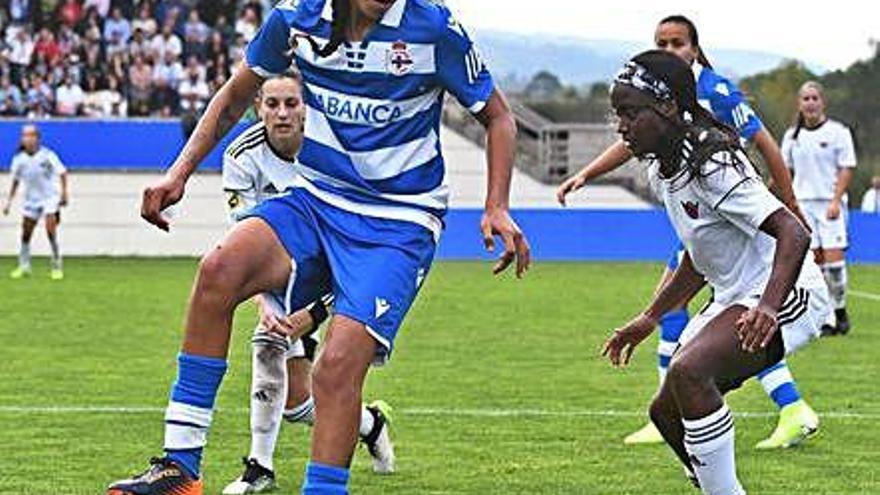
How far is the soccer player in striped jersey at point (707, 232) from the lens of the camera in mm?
7320

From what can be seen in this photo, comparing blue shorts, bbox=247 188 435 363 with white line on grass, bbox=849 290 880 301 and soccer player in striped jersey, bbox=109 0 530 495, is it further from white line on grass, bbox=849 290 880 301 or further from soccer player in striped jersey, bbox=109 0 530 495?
white line on grass, bbox=849 290 880 301

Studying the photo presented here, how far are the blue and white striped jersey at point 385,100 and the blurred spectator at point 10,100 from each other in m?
30.7

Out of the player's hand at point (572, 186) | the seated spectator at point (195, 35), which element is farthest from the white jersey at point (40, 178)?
the player's hand at point (572, 186)

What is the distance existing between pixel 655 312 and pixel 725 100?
6.86ft

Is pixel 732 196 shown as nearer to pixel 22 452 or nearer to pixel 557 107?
pixel 22 452

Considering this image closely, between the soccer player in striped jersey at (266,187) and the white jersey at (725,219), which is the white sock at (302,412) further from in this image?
the white jersey at (725,219)

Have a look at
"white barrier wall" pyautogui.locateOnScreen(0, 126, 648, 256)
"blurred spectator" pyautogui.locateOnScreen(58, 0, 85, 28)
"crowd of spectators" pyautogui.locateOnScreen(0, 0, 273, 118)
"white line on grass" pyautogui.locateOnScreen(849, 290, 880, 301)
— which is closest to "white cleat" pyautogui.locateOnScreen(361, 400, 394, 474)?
"white line on grass" pyautogui.locateOnScreen(849, 290, 880, 301)

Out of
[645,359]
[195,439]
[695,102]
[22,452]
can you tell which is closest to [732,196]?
[695,102]

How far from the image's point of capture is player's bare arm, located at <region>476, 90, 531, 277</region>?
6.90m

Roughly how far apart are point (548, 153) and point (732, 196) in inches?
1314

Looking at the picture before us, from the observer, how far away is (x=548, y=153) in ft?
133

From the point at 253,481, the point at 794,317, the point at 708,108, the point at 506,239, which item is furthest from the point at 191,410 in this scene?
the point at 708,108

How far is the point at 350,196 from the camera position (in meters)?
7.36

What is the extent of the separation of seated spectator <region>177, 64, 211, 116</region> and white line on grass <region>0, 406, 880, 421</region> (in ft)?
82.6
